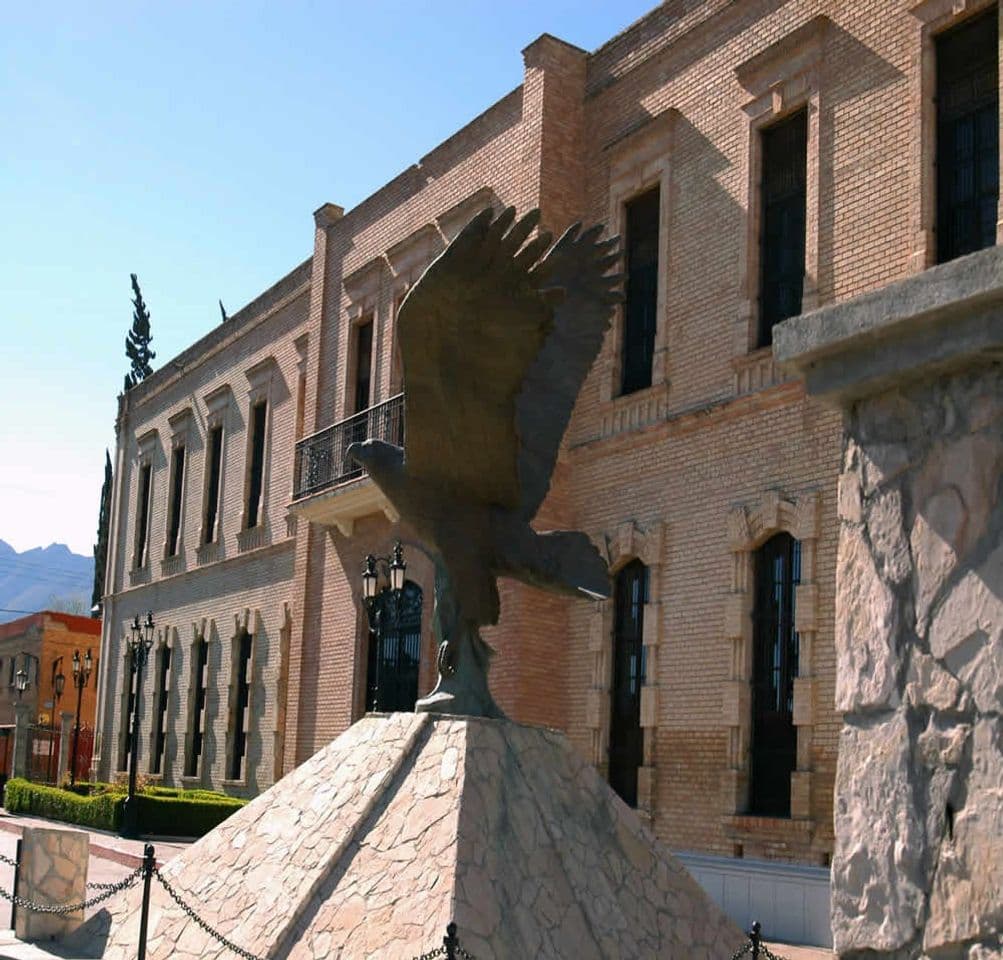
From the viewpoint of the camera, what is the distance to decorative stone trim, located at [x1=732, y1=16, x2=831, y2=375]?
49.5 feet

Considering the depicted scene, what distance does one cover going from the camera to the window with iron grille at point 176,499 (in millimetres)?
32688

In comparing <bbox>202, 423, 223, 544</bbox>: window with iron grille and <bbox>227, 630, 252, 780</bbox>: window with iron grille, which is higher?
<bbox>202, 423, 223, 544</bbox>: window with iron grille

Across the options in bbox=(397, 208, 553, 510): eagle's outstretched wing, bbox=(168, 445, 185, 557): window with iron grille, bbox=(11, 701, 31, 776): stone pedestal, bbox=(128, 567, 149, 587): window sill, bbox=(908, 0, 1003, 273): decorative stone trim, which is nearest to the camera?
bbox=(397, 208, 553, 510): eagle's outstretched wing

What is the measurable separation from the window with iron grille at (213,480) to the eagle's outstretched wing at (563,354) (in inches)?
811

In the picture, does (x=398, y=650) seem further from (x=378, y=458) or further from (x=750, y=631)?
(x=378, y=458)

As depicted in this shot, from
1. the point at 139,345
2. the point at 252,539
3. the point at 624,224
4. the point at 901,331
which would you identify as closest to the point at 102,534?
the point at 139,345

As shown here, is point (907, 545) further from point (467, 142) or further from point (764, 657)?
point (467, 142)

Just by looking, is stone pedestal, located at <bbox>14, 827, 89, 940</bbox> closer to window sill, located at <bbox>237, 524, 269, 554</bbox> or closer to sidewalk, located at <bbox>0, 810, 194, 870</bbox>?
sidewalk, located at <bbox>0, 810, 194, 870</bbox>

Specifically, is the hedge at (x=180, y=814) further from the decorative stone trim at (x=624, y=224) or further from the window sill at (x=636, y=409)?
the decorative stone trim at (x=624, y=224)

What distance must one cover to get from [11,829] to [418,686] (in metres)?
10.6

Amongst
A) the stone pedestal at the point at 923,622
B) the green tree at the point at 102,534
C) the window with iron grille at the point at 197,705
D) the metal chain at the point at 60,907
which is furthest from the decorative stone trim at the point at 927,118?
the green tree at the point at 102,534

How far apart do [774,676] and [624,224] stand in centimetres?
655

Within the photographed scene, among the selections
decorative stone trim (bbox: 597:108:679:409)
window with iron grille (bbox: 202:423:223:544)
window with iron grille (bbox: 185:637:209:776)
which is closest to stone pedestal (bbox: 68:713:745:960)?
decorative stone trim (bbox: 597:108:679:409)

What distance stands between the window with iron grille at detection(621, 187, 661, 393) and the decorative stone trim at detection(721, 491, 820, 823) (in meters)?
3.02
